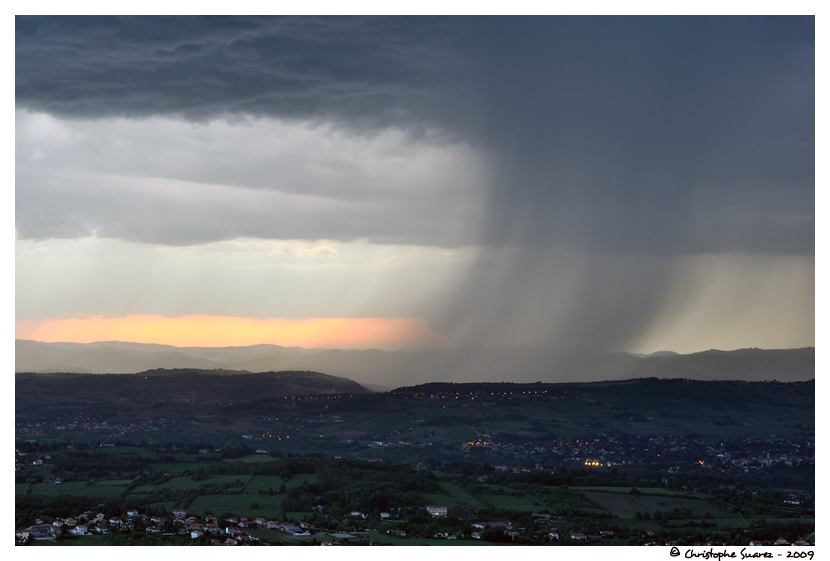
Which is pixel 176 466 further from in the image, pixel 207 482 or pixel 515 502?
pixel 515 502

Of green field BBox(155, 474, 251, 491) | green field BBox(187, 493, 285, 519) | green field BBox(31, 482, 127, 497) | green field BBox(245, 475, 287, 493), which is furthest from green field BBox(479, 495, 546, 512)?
green field BBox(31, 482, 127, 497)

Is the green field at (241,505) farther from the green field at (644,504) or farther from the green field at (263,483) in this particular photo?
the green field at (644,504)

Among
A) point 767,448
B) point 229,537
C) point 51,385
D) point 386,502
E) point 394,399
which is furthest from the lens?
point 394,399

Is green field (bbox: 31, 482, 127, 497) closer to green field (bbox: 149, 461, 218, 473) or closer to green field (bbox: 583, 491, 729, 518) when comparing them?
green field (bbox: 149, 461, 218, 473)

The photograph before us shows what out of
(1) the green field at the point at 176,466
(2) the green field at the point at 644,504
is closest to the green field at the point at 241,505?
(1) the green field at the point at 176,466

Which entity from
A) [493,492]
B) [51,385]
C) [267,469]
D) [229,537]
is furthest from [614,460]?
[51,385]

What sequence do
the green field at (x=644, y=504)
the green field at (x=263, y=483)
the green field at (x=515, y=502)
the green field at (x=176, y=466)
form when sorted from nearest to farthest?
the green field at (x=515, y=502)
the green field at (x=644, y=504)
the green field at (x=263, y=483)
the green field at (x=176, y=466)

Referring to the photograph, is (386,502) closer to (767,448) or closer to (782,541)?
(782,541)

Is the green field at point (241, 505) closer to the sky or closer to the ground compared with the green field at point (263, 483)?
closer to the ground

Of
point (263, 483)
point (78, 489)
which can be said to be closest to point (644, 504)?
point (263, 483)

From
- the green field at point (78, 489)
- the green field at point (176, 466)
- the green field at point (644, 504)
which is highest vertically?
the green field at point (644, 504)

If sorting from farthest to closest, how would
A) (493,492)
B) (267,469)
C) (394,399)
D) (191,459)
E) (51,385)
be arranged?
(394,399) → (51,385) → (191,459) → (267,469) → (493,492)
